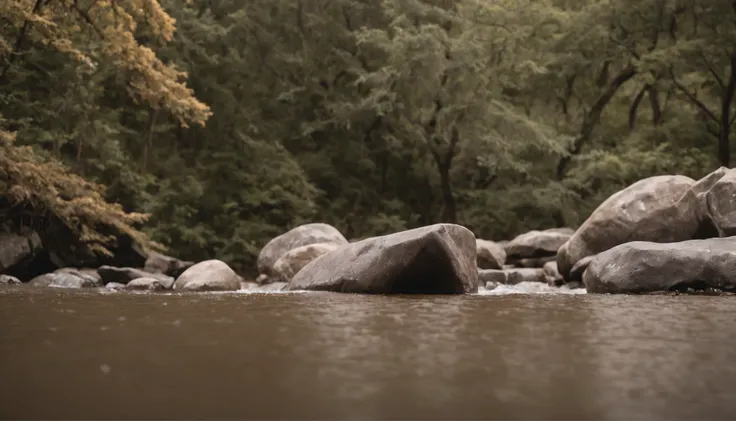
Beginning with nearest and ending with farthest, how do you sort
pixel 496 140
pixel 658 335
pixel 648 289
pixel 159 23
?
pixel 658 335 → pixel 648 289 → pixel 159 23 → pixel 496 140

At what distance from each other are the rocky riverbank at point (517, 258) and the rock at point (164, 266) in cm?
2

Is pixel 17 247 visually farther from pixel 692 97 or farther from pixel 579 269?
pixel 692 97

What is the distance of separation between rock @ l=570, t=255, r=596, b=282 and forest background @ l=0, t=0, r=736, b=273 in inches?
303

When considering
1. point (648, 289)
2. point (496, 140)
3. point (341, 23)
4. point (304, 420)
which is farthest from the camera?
point (341, 23)

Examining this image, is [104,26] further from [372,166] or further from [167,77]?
[372,166]

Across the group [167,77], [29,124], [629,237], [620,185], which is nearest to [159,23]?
[167,77]

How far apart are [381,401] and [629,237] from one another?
809 centimetres

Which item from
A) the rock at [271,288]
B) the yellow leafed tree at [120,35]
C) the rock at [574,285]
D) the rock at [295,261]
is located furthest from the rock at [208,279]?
the rock at [574,285]

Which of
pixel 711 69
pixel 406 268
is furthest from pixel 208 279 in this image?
pixel 711 69

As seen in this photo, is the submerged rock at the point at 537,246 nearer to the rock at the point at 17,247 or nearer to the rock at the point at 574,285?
the rock at the point at 574,285

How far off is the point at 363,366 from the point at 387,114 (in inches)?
653

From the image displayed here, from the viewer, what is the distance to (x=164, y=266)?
1186cm

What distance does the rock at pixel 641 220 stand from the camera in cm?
848

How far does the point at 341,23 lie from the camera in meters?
19.4
